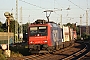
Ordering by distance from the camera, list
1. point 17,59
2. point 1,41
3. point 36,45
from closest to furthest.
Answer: point 17,59 → point 36,45 → point 1,41

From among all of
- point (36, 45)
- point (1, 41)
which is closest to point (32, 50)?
point (36, 45)

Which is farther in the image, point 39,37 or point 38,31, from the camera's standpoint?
point 38,31

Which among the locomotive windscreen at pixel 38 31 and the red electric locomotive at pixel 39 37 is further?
the locomotive windscreen at pixel 38 31

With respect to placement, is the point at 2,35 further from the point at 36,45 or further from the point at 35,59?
the point at 35,59

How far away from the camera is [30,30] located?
2378cm

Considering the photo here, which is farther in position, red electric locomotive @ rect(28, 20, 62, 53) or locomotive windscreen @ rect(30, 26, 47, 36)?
locomotive windscreen @ rect(30, 26, 47, 36)

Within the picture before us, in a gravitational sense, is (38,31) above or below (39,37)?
above

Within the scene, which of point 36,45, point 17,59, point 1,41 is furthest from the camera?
point 1,41

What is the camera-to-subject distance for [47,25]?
936 inches

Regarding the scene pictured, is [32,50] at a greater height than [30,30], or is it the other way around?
[30,30]

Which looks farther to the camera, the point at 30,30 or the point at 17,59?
the point at 30,30

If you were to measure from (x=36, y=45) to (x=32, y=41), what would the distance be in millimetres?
526

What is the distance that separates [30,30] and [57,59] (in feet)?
15.9

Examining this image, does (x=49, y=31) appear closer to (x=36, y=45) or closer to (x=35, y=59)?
(x=36, y=45)
